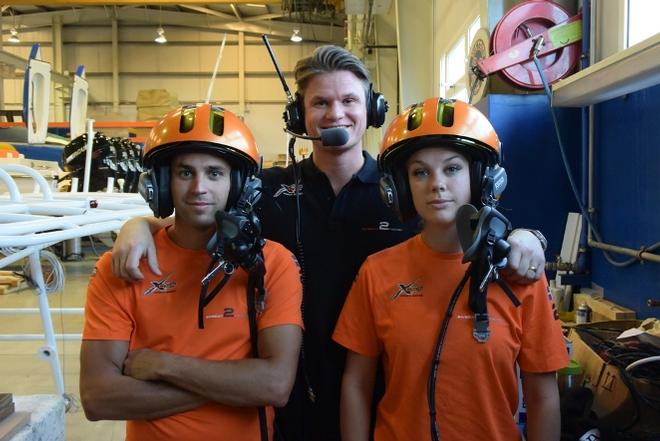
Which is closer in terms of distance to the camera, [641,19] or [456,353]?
[456,353]

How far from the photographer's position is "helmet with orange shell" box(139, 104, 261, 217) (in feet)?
4.65

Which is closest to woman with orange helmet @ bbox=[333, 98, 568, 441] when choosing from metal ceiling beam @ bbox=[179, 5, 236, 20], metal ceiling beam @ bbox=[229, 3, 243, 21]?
metal ceiling beam @ bbox=[229, 3, 243, 21]

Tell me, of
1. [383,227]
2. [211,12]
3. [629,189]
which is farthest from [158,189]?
A: [211,12]

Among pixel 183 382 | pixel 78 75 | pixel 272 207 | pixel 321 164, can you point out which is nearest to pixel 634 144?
pixel 321 164

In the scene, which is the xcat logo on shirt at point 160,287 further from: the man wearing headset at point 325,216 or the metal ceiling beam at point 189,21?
the metal ceiling beam at point 189,21

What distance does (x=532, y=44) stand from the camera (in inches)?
111

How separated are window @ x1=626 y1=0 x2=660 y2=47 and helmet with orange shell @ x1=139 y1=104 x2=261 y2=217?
2.11 m

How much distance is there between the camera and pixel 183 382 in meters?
1.28

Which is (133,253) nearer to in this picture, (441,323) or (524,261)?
(441,323)

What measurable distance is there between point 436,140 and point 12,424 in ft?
6.61

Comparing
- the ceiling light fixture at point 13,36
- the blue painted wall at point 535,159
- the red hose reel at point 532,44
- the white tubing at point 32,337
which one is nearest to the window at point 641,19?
the red hose reel at point 532,44

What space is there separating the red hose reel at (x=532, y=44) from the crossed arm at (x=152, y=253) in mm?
1830

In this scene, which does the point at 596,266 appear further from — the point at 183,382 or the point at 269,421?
the point at 183,382

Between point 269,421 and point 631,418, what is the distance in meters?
1.13
